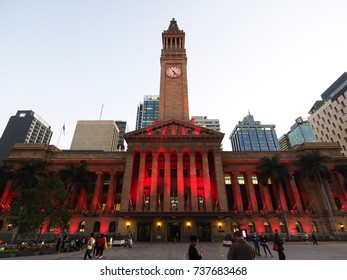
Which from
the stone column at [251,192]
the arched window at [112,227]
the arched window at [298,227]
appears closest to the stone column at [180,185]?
the arched window at [112,227]

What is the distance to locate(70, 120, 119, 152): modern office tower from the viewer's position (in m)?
107

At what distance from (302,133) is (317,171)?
420 ft

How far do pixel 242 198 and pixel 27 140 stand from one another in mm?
144345

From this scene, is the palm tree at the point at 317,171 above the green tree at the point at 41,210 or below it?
above

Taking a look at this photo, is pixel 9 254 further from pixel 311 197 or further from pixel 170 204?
pixel 311 197

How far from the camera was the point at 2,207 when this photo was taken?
43.5 meters

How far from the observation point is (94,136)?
361 ft

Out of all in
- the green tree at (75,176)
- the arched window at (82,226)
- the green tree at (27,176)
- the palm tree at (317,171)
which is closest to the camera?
the palm tree at (317,171)

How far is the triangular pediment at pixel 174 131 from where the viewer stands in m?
45.7

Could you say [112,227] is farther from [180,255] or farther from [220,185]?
[180,255]

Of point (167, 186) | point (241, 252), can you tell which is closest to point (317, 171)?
point (167, 186)

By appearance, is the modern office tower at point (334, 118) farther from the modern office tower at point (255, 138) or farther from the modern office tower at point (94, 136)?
the modern office tower at point (94, 136)

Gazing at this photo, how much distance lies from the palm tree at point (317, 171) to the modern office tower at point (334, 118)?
3922cm
